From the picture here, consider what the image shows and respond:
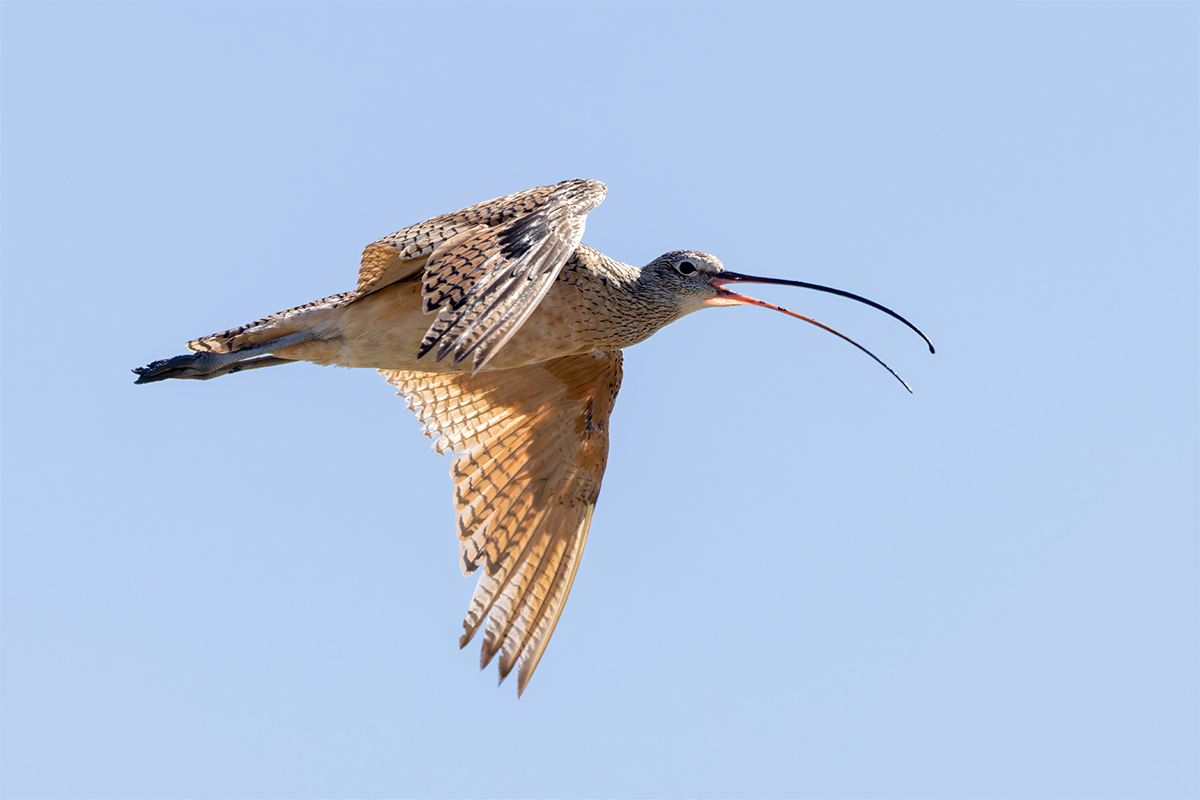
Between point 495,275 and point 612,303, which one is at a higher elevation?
point 612,303

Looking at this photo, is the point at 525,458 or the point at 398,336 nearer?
the point at 398,336

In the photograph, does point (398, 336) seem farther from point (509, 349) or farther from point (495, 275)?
point (495, 275)

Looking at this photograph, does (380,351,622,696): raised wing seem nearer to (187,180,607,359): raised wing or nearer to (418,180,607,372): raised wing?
(187,180,607,359): raised wing

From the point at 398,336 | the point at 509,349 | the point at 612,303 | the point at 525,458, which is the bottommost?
the point at 398,336

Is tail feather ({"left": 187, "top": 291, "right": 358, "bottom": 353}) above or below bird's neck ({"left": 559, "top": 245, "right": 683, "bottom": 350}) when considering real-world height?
below

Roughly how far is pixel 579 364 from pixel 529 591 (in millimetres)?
2302

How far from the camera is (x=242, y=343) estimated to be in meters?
12.3

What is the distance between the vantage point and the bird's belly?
38.9 ft

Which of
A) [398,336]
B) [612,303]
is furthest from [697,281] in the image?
[398,336]

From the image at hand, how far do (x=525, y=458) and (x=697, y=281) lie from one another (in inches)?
124

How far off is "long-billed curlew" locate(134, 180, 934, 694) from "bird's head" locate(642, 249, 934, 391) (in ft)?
0.04

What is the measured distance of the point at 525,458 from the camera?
573 inches

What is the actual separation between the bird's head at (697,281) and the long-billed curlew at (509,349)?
0.04 feet

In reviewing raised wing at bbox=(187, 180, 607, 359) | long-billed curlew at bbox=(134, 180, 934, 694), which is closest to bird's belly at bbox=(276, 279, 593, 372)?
long-billed curlew at bbox=(134, 180, 934, 694)
